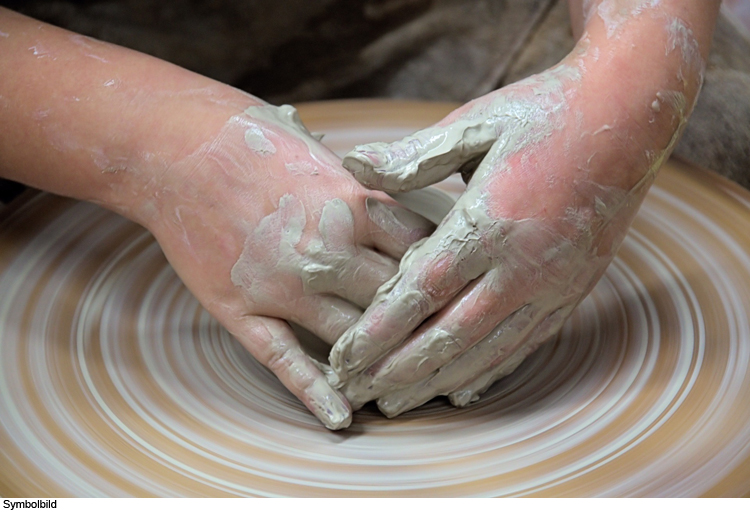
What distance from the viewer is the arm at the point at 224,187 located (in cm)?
104

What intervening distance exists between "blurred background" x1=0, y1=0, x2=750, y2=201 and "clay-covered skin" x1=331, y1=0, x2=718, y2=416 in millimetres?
664

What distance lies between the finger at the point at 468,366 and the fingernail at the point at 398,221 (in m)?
0.17

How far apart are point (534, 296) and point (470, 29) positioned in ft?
3.79

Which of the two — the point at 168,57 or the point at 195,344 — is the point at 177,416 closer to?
the point at 195,344

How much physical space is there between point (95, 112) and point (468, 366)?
64 cm

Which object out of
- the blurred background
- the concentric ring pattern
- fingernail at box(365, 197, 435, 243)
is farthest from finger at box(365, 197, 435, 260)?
the blurred background

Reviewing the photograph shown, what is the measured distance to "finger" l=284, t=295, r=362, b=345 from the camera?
3.49 ft

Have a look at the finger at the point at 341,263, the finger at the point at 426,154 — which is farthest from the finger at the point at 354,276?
the finger at the point at 426,154

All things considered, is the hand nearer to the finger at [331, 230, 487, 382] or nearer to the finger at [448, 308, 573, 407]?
the finger at [331, 230, 487, 382]

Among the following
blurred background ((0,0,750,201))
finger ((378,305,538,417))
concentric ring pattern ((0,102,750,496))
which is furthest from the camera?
blurred background ((0,0,750,201))

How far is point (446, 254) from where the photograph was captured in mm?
987

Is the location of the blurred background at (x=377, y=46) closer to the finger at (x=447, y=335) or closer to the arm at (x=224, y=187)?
the arm at (x=224, y=187)

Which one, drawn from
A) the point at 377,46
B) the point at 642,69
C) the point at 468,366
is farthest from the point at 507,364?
the point at 377,46

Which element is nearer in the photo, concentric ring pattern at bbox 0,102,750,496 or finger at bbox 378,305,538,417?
concentric ring pattern at bbox 0,102,750,496
